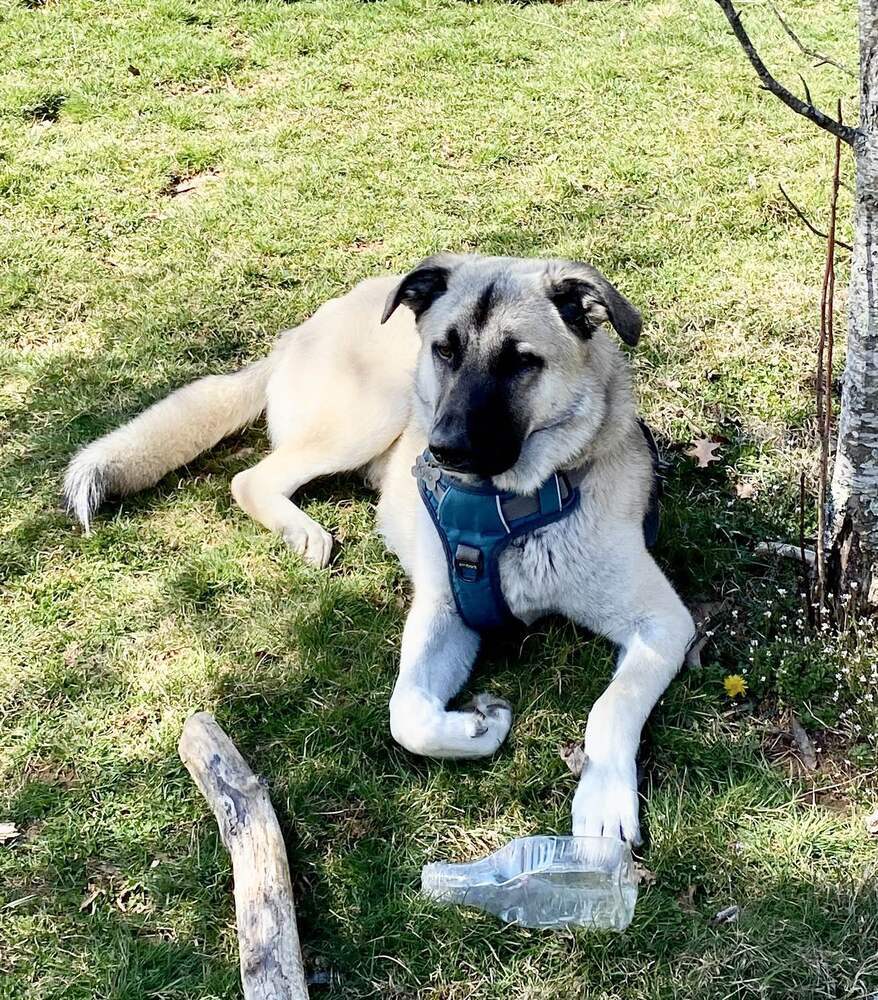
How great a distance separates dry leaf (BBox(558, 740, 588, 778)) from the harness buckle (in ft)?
1.97

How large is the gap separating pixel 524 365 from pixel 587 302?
279 mm

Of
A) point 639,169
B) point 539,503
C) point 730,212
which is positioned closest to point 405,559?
point 539,503

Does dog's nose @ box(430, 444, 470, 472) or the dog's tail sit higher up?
dog's nose @ box(430, 444, 470, 472)

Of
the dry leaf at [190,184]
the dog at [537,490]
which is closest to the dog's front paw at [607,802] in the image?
the dog at [537,490]

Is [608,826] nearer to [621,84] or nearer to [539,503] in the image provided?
[539,503]

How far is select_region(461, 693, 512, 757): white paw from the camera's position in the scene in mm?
2891

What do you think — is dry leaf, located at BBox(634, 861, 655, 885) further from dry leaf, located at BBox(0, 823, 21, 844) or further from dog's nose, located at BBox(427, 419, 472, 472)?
dry leaf, located at BBox(0, 823, 21, 844)

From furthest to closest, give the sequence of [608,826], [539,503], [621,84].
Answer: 1. [621,84]
2. [539,503]
3. [608,826]

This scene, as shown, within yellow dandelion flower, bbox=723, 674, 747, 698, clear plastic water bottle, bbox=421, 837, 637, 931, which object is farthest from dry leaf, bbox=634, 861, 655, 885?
yellow dandelion flower, bbox=723, 674, 747, 698

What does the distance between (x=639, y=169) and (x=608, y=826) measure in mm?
4744

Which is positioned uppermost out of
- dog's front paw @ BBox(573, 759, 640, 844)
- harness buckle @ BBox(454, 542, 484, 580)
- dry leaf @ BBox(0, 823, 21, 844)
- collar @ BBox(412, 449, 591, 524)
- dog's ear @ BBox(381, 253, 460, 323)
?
dog's ear @ BBox(381, 253, 460, 323)

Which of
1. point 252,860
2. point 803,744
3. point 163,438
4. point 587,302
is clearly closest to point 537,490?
point 587,302

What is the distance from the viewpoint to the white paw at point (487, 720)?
2891 mm

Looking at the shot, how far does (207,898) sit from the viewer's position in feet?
8.59
